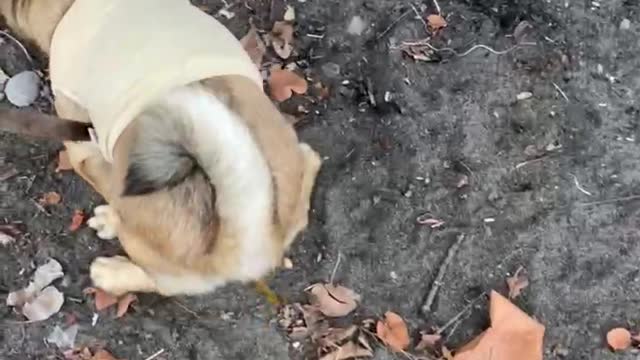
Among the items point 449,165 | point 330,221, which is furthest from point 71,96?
point 449,165

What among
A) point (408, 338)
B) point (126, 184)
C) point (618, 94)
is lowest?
point (408, 338)

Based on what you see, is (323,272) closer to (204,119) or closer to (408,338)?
(408,338)

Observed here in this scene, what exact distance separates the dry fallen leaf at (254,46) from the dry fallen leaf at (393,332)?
28.7 inches

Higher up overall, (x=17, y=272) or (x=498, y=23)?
(x=498, y=23)

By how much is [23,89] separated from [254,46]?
0.59 m

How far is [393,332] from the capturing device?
272 centimetres

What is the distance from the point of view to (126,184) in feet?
7.12

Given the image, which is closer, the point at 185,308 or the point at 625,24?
the point at 185,308

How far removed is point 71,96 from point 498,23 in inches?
46.5

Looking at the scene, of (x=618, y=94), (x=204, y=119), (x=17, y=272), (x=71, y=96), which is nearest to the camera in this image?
(x=204, y=119)

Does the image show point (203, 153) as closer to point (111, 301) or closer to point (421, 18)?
point (111, 301)

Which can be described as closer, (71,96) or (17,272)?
(71,96)

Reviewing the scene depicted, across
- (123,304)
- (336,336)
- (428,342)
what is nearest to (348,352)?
(336,336)

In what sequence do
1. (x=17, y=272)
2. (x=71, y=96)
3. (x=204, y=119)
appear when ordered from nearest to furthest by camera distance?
(x=204, y=119) → (x=71, y=96) → (x=17, y=272)
